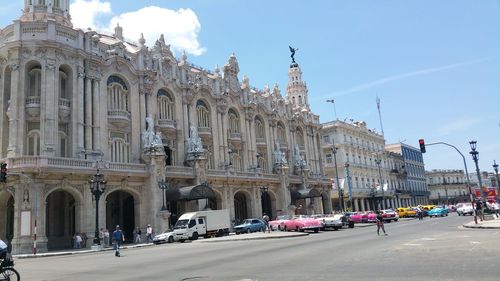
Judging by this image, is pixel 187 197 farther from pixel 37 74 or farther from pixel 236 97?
pixel 236 97

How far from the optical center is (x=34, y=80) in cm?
3778

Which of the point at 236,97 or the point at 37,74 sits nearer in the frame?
the point at 37,74

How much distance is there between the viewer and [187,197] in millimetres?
40469

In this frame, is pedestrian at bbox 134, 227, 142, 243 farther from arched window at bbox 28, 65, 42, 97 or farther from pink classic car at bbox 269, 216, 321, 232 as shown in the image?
arched window at bbox 28, 65, 42, 97

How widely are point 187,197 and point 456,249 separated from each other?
27.3 m

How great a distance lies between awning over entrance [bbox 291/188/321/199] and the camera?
195ft

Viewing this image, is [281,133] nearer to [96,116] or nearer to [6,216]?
[96,116]

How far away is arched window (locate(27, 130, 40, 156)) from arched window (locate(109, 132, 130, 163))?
6.38m

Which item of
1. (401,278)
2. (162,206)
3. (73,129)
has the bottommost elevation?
(401,278)

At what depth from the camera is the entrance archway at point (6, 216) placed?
35594mm

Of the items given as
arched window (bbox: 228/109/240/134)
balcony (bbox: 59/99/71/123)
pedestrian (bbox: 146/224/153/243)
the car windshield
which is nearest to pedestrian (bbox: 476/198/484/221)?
the car windshield

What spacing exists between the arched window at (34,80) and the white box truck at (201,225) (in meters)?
15.9

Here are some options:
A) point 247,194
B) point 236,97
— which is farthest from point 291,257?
point 236,97

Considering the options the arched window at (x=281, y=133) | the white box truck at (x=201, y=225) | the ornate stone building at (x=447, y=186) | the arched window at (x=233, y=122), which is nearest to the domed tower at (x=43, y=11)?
the white box truck at (x=201, y=225)
